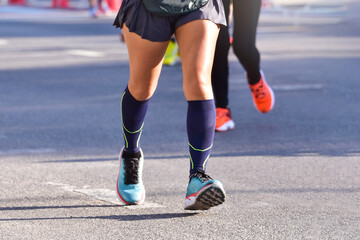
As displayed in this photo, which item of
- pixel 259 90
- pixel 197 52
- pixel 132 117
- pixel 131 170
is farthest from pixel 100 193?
pixel 259 90

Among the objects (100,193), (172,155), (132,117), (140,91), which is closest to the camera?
(140,91)

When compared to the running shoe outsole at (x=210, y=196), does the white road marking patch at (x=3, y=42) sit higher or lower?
lower

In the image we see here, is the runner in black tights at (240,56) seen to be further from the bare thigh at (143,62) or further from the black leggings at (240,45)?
the bare thigh at (143,62)

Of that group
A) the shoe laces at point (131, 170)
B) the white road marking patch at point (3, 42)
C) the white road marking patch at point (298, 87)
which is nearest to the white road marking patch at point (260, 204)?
the shoe laces at point (131, 170)

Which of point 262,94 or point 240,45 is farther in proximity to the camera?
point 262,94

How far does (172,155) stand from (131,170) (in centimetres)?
143

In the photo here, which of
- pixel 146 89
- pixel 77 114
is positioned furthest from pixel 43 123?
pixel 146 89

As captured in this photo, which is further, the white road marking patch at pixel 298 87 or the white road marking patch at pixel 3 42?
the white road marking patch at pixel 3 42

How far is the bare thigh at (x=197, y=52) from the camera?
4027mm

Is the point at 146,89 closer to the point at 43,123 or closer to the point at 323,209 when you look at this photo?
the point at 323,209

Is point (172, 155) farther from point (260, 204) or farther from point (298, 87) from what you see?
point (298, 87)

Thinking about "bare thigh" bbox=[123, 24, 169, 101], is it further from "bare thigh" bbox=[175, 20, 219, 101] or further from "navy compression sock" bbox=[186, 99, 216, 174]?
"navy compression sock" bbox=[186, 99, 216, 174]

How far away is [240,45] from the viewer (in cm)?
649

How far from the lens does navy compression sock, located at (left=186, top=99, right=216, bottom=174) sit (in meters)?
4.15
